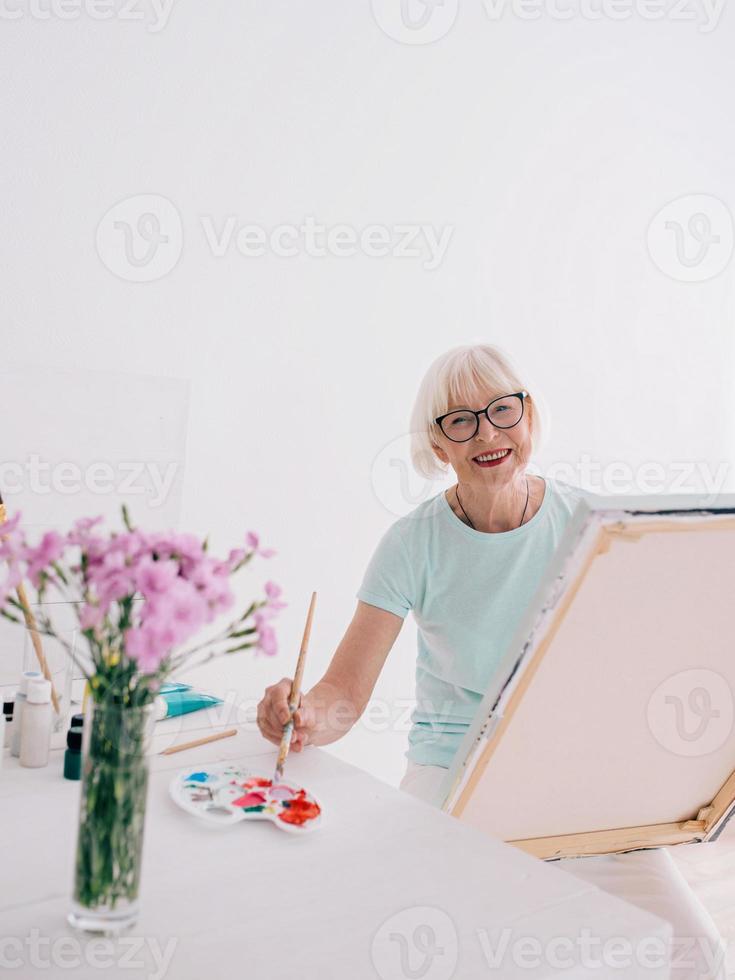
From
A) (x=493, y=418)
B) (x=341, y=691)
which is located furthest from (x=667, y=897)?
(x=493, y=418)

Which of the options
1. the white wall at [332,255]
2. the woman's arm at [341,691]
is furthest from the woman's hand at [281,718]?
the white wall at [332,255]

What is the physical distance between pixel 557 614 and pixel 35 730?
0.63 metres

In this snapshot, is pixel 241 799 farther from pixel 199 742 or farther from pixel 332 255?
pixel 332 255

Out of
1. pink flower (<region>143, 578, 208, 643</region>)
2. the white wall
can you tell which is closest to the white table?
pink flower (<region>143, 578, 208, 643</region>)

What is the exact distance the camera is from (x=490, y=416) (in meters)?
1.67

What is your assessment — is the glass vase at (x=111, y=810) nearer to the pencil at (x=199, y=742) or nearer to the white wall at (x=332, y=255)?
the pencil at (x=199, y=742)

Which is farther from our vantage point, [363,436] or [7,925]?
[363,436]

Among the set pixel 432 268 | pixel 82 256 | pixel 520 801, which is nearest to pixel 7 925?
pixel 520 801

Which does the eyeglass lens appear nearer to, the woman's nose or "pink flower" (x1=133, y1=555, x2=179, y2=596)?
the woman's nose

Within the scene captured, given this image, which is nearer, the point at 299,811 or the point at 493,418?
the point at 299,811

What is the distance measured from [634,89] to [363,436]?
1.46 m

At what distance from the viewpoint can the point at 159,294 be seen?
2215 mm

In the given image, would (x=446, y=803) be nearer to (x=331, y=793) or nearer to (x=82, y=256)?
(x=331, y=793)

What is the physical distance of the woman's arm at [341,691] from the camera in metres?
1.27
